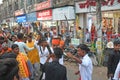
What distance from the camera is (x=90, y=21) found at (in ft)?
85.1

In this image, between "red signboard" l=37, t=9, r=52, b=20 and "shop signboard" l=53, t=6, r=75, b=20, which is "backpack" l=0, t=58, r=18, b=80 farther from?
"red signboard" l=37, t=9, r=52, b=20

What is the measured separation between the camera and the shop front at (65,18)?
2842 centimetres

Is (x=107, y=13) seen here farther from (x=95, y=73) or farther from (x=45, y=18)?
(x=45, y=18)

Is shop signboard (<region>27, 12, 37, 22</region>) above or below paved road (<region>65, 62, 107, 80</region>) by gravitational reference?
above

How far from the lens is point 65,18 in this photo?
93.1ft

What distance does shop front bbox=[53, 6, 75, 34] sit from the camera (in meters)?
28.4

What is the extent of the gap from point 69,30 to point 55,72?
23458mm

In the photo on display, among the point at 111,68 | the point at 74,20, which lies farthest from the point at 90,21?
the point at 111,68

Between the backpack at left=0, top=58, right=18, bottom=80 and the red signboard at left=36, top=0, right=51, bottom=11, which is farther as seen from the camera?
the red signboard at left=36, top=0, right=51, bottom=11

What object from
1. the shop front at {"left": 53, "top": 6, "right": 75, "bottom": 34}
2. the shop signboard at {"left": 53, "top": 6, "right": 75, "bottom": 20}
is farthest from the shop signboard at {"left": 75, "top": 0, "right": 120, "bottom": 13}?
the shop front at {"left": 53, "top": 6, "right": 75, "bottom": 34}

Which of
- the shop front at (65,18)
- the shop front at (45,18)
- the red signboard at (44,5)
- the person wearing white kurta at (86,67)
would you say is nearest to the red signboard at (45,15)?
the shop front at (45,18)

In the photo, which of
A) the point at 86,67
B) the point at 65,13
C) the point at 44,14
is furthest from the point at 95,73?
the point at 44,14


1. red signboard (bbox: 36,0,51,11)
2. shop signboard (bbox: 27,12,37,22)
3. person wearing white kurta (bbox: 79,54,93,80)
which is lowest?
shop signboard (bbox: 27,12,37,22)

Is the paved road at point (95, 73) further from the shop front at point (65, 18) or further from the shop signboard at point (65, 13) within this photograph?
the shop signboard at point (65, 13)
